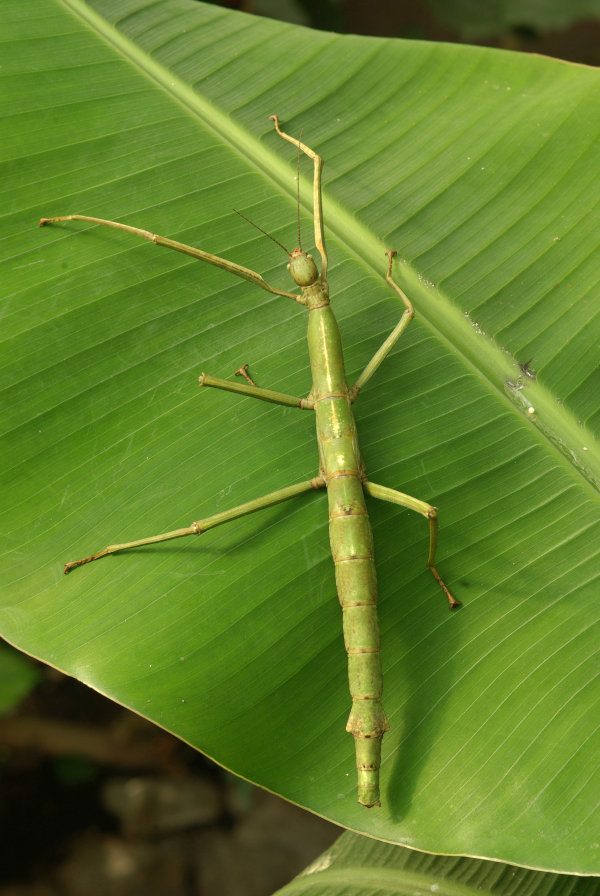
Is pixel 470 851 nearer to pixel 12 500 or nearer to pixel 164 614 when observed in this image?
pixel 164 614

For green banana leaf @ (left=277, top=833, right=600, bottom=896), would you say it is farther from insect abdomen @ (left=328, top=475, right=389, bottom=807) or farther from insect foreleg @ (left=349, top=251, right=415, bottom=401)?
insect foreleg @ (left=349, top=251, right=415, bottom=401)

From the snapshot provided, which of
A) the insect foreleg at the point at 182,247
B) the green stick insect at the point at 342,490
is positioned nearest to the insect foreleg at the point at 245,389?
the green stick insect at the point at 342,490

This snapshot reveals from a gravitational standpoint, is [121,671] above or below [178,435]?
below

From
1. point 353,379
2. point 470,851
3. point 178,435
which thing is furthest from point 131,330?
point 470,851

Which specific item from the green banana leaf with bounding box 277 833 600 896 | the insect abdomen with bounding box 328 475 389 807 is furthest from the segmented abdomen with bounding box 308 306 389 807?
the green banana leaf with bounding box 277 833 600 896

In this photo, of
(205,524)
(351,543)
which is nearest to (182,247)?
(205,524)

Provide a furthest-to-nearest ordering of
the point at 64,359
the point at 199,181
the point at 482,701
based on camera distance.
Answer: the point at 199,181
the point at 64,359
the point at 482,701

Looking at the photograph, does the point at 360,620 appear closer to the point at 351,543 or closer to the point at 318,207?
the point at 351,543
